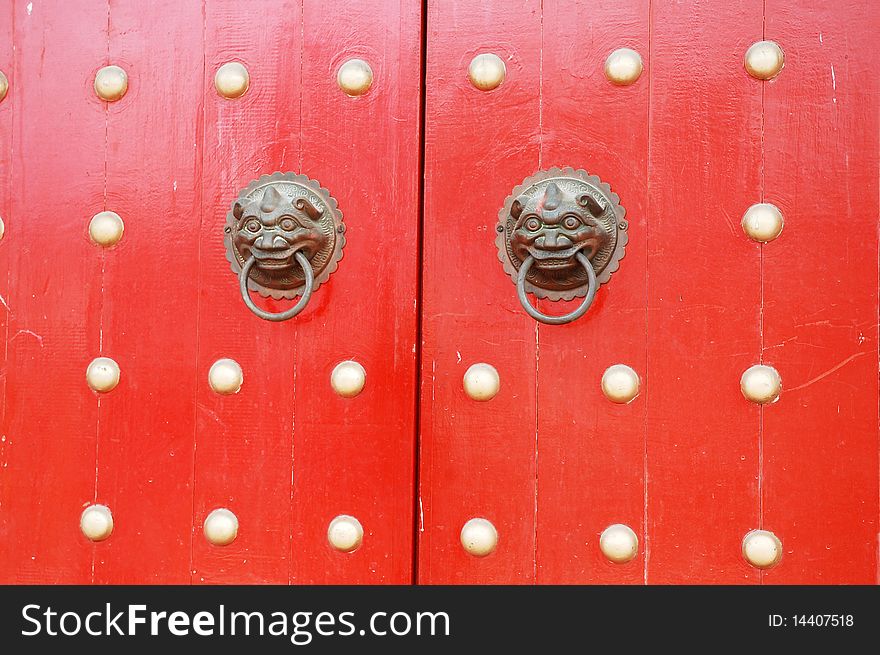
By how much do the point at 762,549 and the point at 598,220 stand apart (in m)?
0.46

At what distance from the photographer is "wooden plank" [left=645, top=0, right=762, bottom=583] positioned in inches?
41.2

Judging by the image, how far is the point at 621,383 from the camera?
1057 millimetres

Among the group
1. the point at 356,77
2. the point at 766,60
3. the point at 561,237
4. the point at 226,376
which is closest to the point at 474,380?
the point at 561,237

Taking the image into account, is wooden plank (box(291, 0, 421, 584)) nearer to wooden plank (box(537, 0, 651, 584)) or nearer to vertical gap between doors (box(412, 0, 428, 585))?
vertical gap between doors (box(412, 0, 428, 585))

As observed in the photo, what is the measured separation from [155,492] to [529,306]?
0.58 meters

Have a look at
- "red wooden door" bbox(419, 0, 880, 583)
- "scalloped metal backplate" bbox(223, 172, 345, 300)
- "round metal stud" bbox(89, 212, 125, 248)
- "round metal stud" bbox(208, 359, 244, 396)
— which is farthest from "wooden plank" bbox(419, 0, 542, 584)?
"round metal stud" bbox(89, 212, 125, 248)

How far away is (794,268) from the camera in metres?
1.04

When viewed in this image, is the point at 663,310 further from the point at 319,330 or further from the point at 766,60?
the point at 319,330

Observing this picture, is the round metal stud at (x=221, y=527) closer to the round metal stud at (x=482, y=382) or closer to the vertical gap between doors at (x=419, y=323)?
the vertical gap between doors at (x=419, y=323)

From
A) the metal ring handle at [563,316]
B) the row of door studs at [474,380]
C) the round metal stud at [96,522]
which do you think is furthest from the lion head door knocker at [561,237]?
the round metal stud at [96,522]

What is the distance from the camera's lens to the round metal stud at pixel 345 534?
1.10 metres

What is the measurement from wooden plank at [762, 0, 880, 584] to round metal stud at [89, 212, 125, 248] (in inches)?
34.3

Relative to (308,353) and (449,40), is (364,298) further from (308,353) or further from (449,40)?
(449,40)

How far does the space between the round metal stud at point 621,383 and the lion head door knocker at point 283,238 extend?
15.5 inches
